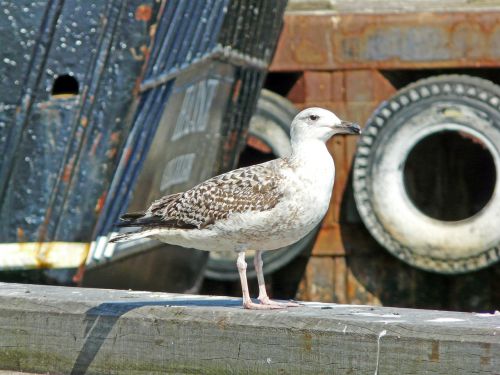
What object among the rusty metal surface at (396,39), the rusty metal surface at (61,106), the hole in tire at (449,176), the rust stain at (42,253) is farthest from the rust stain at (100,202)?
the hole in tire at (449,176)

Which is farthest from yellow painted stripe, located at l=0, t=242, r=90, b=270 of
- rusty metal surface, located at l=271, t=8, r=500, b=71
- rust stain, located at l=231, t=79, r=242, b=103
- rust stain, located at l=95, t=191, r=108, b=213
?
rusty metal surface, located at l=271, t=8, r=500, b=71

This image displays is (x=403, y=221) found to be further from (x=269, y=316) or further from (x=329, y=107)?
(x=269, y=316)

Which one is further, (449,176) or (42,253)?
(449,176)

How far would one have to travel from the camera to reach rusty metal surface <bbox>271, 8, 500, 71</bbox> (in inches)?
371

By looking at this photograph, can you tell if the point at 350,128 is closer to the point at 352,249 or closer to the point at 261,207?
the point at 261,207

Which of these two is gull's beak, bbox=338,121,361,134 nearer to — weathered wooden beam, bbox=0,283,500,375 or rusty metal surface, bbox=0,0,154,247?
weathered wooden beam, bbox=0,283,500,375

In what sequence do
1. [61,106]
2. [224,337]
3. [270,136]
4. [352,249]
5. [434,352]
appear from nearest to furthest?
[434,352], [224,337], [61,106], [352,249], [270,136]

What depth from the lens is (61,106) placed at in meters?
7.51

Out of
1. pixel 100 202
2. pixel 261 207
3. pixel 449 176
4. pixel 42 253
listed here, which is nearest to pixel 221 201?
pixel 261 207

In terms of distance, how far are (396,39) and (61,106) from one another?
306cm

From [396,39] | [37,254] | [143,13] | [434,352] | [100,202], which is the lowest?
[434,352]

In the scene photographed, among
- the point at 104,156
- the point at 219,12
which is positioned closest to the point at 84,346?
the point at 104,156

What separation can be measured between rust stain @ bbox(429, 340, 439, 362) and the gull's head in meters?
1.23

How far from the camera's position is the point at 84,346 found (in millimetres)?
5355
